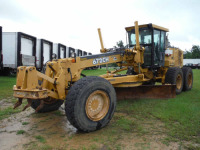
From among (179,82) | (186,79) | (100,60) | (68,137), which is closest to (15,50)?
(100,60)

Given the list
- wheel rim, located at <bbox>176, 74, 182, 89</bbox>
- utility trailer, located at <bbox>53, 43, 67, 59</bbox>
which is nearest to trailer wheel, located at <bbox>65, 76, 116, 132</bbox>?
wheel rim, located at <bbox>176, 74, 182, 89</bbox>

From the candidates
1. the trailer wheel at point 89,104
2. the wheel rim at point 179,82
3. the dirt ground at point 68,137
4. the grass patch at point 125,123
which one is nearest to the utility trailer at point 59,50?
the wheel rim at point 179,82

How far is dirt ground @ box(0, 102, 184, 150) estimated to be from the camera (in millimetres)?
3123

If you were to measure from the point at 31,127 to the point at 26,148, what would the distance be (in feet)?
Result: 3.43

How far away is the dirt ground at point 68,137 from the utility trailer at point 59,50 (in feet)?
46.7


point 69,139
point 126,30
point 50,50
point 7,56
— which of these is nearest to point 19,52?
point 7,56

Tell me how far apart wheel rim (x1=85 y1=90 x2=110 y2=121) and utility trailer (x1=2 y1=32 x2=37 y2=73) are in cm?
1063

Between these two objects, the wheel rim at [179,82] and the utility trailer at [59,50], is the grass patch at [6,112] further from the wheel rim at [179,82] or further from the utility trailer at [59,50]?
the utility trailer at [59,50]

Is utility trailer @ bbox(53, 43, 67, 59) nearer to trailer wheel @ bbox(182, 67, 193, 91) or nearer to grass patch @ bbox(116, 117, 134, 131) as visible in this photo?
trailer wheel @ bbox(182, 67, 193, 91)

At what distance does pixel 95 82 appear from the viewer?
387 cm

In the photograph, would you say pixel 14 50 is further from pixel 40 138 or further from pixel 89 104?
pixel 40 138

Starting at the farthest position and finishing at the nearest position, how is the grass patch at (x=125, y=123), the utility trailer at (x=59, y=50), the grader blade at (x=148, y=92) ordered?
the utility trailer at (x=59, y=50)
the grader blade at (x=148, y=92)
the grass patch at (x=125, y=123)

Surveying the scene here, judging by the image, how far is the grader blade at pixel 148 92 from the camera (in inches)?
257

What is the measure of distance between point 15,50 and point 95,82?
10.9 m
